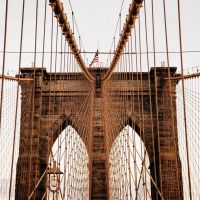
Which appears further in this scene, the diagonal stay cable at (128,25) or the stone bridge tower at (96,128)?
the stone bridge tower at (96,128)

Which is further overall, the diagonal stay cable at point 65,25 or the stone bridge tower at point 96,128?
the stone bridge tower at point 96,128

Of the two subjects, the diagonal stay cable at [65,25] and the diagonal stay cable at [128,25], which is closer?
the diagonal stay cable at [65,25]

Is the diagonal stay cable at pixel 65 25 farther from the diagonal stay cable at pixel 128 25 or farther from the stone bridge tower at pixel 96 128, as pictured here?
the stone bridge tower at pixel 96 128

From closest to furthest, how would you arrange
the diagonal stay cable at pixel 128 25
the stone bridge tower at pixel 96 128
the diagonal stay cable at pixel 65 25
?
the diagonal stay cable at pixel 65 25 < the diagonal stay cable at pixel 128 25 < the stone bridge tower at pixel 96 128

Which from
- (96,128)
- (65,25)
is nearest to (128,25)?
(65,25)

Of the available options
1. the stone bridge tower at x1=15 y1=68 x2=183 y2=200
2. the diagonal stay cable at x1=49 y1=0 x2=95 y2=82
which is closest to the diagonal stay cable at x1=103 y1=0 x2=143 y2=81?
the diagonal stay cable at x1=49 y1=0 x2=95 y2=82

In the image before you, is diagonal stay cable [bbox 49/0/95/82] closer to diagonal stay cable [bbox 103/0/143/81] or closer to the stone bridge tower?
diagonal stay cable [bbox 103/0/143/81]

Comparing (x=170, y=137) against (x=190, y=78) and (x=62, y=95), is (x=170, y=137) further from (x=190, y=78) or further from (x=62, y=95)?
(x=62, y=95)

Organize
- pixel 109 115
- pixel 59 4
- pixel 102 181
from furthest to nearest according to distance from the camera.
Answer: pixel 102 181
pixel 109 115
pixel 59 4

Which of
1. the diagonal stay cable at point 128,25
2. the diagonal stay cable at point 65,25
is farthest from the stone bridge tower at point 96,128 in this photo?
the diagonal stay cable at point 128,25

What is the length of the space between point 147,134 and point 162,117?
2.99 feet

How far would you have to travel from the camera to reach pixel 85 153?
49.7 ft

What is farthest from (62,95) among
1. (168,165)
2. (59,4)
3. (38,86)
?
(59,4)

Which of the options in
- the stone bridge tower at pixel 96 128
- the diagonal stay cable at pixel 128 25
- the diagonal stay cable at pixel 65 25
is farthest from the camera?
the stone bridge tower at pixel 96 128
